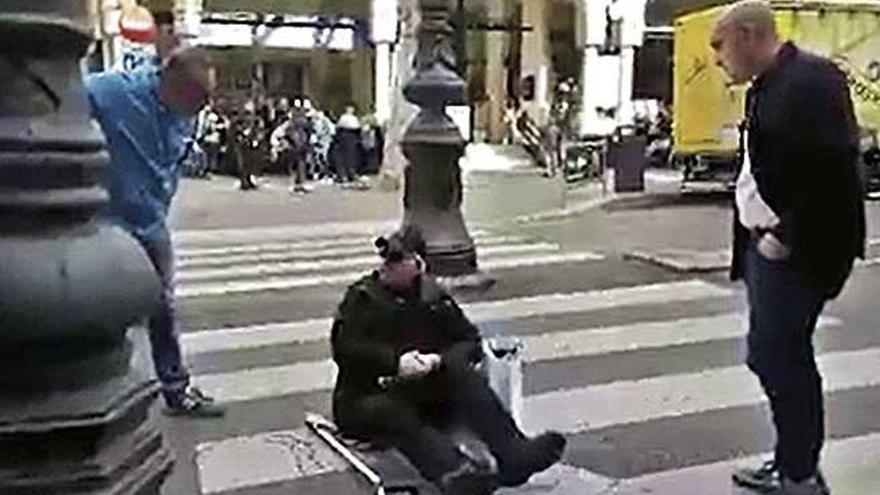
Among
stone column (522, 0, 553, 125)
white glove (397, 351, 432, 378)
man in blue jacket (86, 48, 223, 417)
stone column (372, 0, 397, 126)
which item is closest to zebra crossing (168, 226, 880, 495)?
white glove (397, 351, 432, 378)

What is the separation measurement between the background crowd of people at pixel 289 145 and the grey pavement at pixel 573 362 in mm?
14531

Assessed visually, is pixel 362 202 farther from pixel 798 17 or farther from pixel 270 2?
pixel 270 2

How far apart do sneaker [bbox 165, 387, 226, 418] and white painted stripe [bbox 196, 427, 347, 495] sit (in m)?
0.50

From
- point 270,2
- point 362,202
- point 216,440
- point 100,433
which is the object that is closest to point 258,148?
point 270,2

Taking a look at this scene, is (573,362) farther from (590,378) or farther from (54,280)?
(54,280)

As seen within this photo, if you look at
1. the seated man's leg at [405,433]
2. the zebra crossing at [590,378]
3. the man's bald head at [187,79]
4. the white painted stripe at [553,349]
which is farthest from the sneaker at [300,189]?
the seated man's leg at [405,433]

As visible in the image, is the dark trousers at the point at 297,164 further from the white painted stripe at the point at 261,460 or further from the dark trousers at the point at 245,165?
the white painted stripe at the point at 261,460

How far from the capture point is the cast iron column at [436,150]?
11227 millimetres

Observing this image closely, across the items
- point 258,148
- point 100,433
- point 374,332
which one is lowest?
point 258,148

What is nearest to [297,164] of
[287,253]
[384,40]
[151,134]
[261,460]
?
[384,40]

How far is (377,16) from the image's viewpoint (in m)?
31.7

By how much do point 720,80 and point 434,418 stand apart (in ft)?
66.2

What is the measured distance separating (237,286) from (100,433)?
34.5 ft

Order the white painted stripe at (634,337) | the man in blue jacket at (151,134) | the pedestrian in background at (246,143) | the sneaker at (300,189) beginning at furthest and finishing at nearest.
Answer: the pedestrian in background at (246,143) < the sneaker at (300,189) < the white painted stripe at (634,337) < the man in blue jacket at (151,134)
